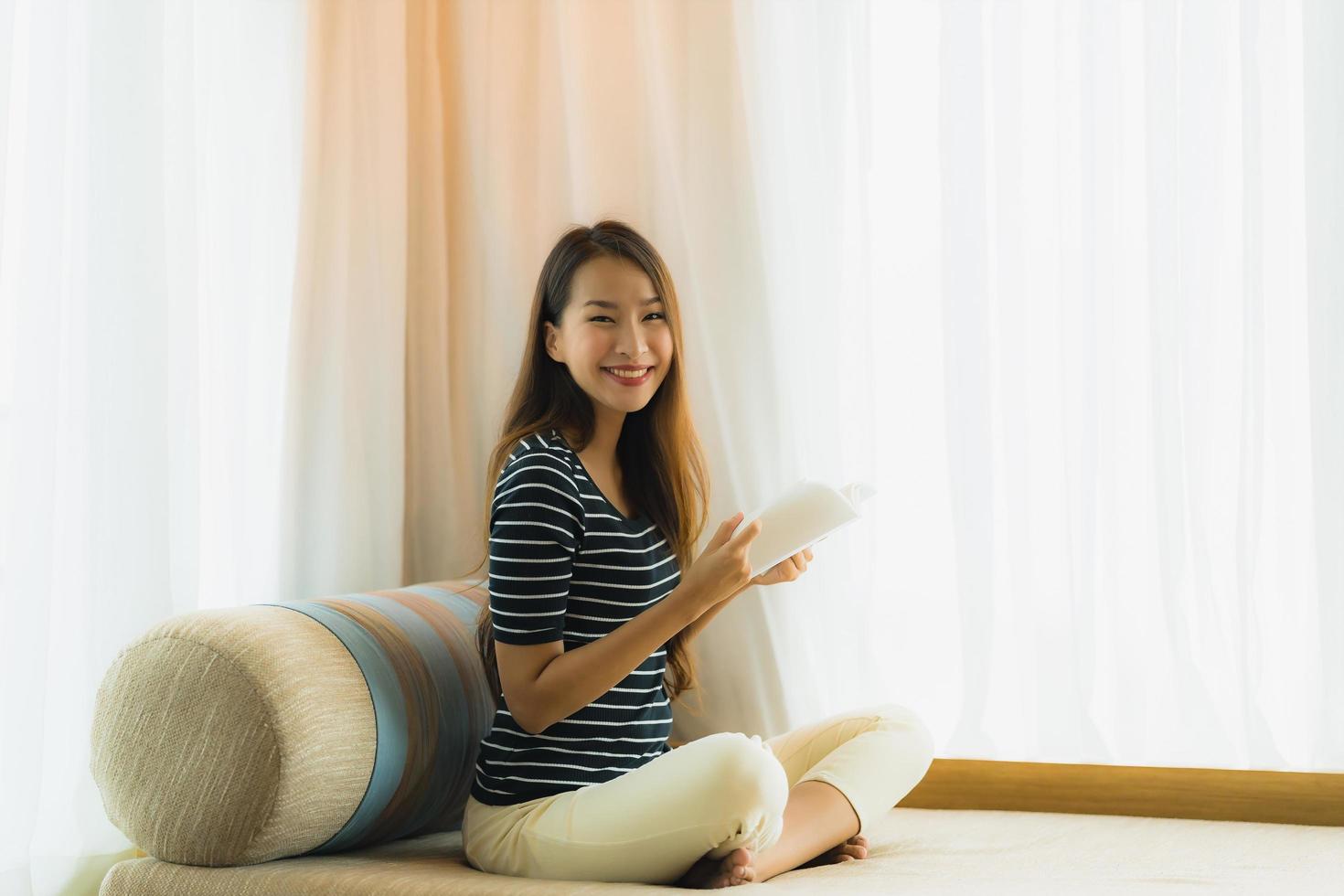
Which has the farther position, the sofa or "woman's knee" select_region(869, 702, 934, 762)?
"woman's knee" select_region(869, 702, 934, 762)

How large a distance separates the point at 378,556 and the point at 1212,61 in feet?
4.90

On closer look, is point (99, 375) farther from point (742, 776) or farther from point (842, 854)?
point (842, 854)

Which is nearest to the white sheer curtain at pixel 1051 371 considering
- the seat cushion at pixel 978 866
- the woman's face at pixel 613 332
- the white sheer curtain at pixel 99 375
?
the seat cushion at pixel 978 866

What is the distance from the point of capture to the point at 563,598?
55.0 inches

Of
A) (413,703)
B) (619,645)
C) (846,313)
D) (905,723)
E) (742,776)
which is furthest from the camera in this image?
(846,313)

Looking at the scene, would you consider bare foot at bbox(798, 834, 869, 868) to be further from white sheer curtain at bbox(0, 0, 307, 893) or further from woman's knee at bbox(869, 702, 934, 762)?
white sheer curtain at bbox(0, 0, 307, 893)

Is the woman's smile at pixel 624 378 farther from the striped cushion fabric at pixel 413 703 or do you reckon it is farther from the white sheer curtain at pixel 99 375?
the white sheer curtain at pixel 99 375

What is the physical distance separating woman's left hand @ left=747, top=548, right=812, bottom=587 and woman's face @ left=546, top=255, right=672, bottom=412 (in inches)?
11.1

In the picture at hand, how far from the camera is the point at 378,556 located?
1929mm

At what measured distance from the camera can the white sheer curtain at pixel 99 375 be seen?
134 cm

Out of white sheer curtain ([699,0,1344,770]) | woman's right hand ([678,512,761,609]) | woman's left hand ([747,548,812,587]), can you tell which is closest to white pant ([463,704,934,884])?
woman's right hand ([678,512,761,609])

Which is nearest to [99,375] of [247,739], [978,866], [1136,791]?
[247,739]

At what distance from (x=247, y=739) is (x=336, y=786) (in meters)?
0.12

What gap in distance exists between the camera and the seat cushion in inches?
49.3
